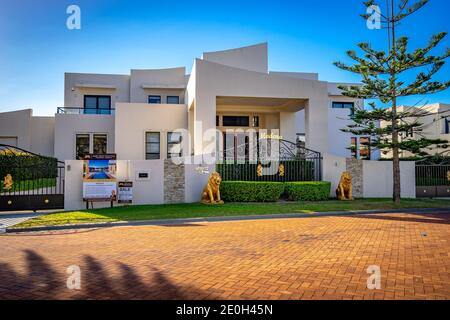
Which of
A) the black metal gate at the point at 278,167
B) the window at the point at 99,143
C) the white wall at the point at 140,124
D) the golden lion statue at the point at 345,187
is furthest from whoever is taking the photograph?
the window at the point at 99,143

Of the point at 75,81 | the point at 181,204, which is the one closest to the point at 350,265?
the point at 181,204

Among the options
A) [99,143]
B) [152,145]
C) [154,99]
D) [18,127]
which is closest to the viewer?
[152,145]

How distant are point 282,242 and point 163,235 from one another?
10.4 feet

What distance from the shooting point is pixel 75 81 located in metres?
26.8

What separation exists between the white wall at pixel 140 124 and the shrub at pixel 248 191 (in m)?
7.05

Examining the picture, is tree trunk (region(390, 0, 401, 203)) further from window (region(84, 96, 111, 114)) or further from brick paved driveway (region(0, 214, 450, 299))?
window (region(84, 96, 111, 114))

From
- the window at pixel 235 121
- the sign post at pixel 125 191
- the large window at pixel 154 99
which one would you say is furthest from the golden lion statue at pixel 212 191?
the large window at pixel 154 99

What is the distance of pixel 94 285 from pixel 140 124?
16747 millimetres

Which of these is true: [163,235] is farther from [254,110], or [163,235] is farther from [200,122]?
[254,110]

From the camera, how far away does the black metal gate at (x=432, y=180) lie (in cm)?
1858

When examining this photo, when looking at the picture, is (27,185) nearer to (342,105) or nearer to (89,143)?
(89,143)

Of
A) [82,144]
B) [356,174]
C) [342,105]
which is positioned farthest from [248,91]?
[342,105]

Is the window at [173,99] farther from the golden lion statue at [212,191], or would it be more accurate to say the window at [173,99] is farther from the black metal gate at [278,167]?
the golden lion statue at [212,191]

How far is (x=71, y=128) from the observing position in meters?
21.8
